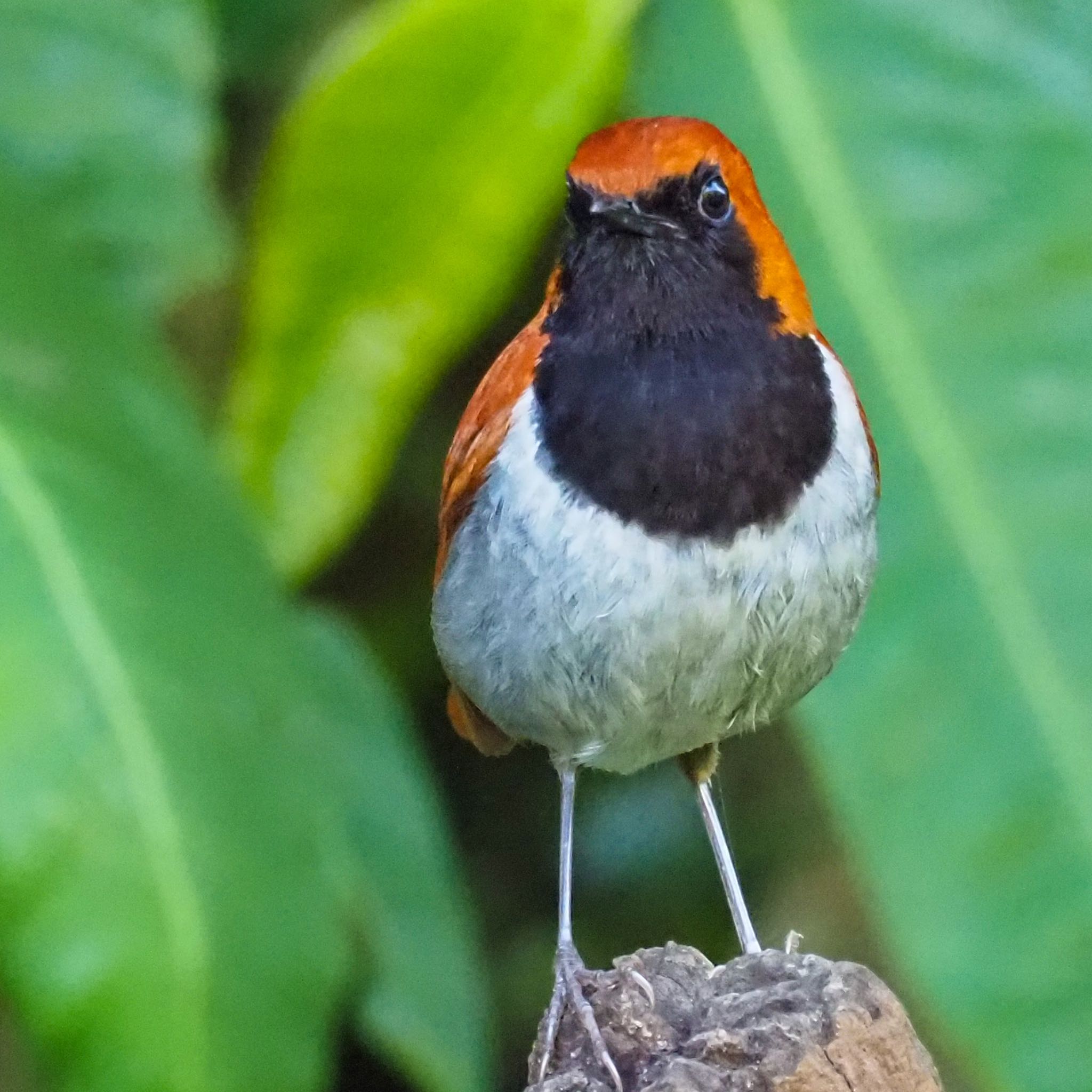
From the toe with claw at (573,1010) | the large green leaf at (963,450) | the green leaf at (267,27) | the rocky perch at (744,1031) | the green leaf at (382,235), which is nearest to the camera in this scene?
the rocky perch at (744,1031)

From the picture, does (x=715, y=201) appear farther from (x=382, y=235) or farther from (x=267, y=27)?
(x=267, y=27)

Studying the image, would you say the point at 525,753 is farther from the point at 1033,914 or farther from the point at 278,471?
the point at 1033,914

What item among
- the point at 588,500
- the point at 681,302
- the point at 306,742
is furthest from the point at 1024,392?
the point at 306,742

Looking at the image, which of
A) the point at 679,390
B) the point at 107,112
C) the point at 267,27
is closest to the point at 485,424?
the point at 679,390

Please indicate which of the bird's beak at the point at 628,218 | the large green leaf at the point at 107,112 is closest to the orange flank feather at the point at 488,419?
the bird's beak at the point at 628,218

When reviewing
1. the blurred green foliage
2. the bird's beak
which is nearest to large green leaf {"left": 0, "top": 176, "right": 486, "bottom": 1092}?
the blurred green foliage

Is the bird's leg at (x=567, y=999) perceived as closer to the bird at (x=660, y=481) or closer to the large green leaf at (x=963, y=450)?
the bird at (x=660, y=481)
